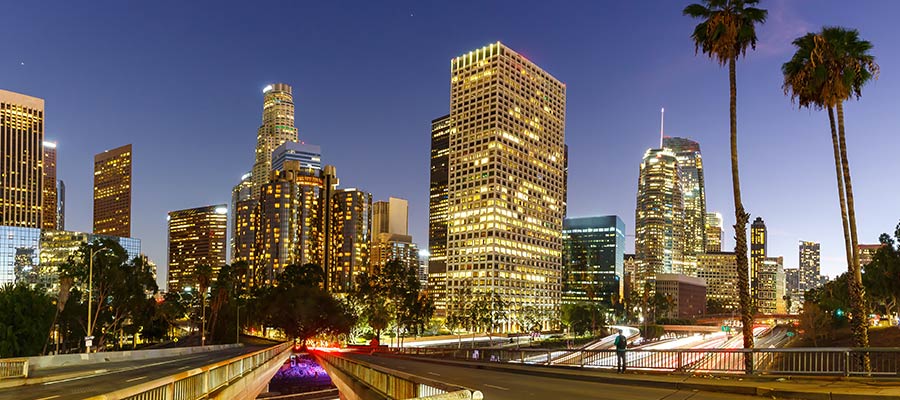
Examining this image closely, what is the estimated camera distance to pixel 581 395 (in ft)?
68.8

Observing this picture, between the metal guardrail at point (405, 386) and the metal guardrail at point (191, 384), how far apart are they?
5.33 meters

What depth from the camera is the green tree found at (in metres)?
60.3

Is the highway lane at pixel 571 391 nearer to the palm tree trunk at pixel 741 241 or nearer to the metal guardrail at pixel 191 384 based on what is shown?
the metal guardrail at pixel 191 384

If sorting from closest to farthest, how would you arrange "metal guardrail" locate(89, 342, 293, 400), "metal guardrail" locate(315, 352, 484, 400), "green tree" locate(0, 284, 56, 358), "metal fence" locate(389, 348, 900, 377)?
1. "metal guardrail" locate(315, 352, 484, 400)
2. "metal guardrail" locate(89, 342, 293, 400)
3. "metal fence" locate(389, 348, 900, 377)
4. "green tree" locate(0, 284, 56, 358)

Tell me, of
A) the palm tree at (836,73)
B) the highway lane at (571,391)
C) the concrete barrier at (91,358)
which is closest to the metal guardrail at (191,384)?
the highway lane at (571,391)

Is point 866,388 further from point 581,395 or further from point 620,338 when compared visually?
point 620,338

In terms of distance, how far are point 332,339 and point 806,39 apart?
109 metres

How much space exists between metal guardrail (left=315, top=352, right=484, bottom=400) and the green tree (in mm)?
44591

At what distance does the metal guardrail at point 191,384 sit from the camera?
13.4 meters

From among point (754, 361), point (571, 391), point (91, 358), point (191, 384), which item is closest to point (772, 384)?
point (571, 391)

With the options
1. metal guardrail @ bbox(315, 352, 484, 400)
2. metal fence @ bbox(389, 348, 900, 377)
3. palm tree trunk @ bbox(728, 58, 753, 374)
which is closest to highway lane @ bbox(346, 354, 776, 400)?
metal guardrail @ bbox(315, 352, 484, 400)

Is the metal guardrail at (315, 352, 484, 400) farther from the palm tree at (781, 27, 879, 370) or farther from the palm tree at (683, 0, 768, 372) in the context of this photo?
the palm tree at (781, 27, 879, 370)

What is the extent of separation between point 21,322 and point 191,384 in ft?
180

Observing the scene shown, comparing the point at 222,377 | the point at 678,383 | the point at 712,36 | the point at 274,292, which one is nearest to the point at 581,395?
the point at 678,383
